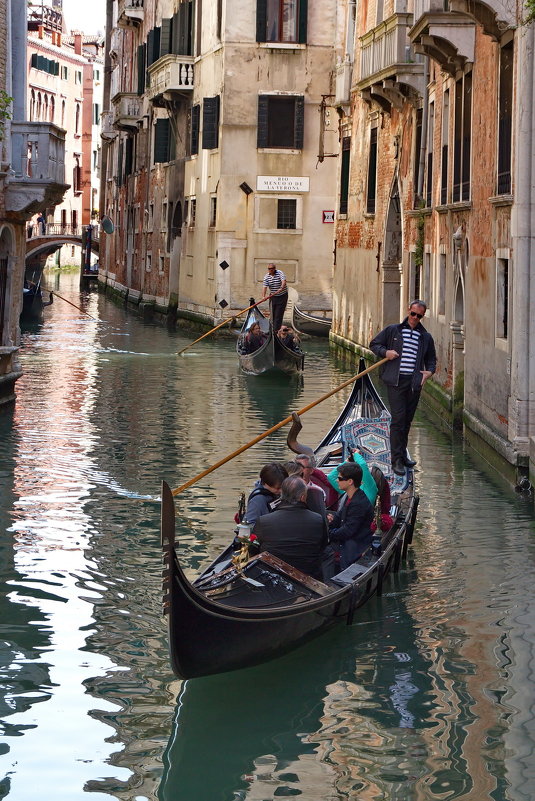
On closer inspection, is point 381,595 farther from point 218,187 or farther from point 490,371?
point 218,187

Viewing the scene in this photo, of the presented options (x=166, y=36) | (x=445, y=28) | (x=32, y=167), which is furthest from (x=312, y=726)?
(x=166, y=36)

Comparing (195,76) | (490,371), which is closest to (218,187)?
(195,76)

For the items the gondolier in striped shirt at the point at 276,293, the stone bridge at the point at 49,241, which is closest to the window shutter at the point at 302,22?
the gondolier in striped shirt at the point at 276,293

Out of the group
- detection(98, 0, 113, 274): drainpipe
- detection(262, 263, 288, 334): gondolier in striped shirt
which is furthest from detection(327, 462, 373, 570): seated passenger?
detection(98, 0, 113, 274): drainpipe

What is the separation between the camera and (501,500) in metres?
10.6

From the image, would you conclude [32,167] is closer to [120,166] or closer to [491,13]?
[491,13]

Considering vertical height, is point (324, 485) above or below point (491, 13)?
below

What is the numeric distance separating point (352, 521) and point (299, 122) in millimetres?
18042

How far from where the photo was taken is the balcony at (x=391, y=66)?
1761 cm

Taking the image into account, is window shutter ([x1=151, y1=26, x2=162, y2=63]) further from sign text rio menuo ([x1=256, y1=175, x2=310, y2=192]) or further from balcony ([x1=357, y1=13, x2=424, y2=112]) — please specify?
balcony ([x1=357, y1=13, x2=424, y2=112])

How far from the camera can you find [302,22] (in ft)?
80.9

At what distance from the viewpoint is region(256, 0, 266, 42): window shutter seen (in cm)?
2489

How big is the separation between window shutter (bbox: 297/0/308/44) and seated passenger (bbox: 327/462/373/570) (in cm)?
1814

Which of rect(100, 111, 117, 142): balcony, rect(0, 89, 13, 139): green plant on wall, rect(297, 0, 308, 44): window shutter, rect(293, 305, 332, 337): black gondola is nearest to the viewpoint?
rect(0, 89, 13, 139): green plant on wall
